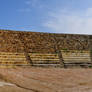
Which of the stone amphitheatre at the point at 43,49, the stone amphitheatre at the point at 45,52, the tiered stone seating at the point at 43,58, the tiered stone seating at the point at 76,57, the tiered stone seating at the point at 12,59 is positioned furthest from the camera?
the tiered stone seating at the point at 76,57

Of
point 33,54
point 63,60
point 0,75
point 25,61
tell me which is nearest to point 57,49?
point 63,60

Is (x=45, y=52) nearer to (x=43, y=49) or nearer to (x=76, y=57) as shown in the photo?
(x=43, y=49)

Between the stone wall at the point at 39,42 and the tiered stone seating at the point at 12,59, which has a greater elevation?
the stone wall at the point at 39,42

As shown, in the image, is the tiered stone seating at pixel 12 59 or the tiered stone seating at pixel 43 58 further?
the tiered stone seating at pixel 43 58

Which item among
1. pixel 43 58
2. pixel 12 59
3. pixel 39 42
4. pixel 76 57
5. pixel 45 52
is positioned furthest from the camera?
pixel 76 57

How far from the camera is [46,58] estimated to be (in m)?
11.4

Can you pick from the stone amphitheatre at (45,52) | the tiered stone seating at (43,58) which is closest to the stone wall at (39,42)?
the stone amphitheatre at (45,52)

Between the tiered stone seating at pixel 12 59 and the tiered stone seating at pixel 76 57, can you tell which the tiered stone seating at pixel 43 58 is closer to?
the tiered stone seating at pixel 12 59

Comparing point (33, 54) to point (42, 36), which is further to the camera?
point (42, 36)

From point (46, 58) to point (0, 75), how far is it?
4.76m

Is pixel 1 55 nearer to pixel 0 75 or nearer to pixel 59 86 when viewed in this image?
pixel 0 75

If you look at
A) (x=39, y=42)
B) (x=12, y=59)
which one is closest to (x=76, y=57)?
(x=39, y=42)

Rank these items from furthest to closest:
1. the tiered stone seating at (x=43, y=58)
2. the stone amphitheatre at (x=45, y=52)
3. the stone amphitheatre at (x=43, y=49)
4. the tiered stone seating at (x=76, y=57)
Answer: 1. the tiered stone seating at (x=76, y=57)
2. the tiered stone seating at (x=43, y=58)
3. the stone amphitheatre at (x=43, y=49)
4. the stone amphitheatre at (x=45, y=52)

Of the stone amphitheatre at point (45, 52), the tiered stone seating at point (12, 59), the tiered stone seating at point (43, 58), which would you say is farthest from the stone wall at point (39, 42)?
the tiered stone seating at point (12, 59)
